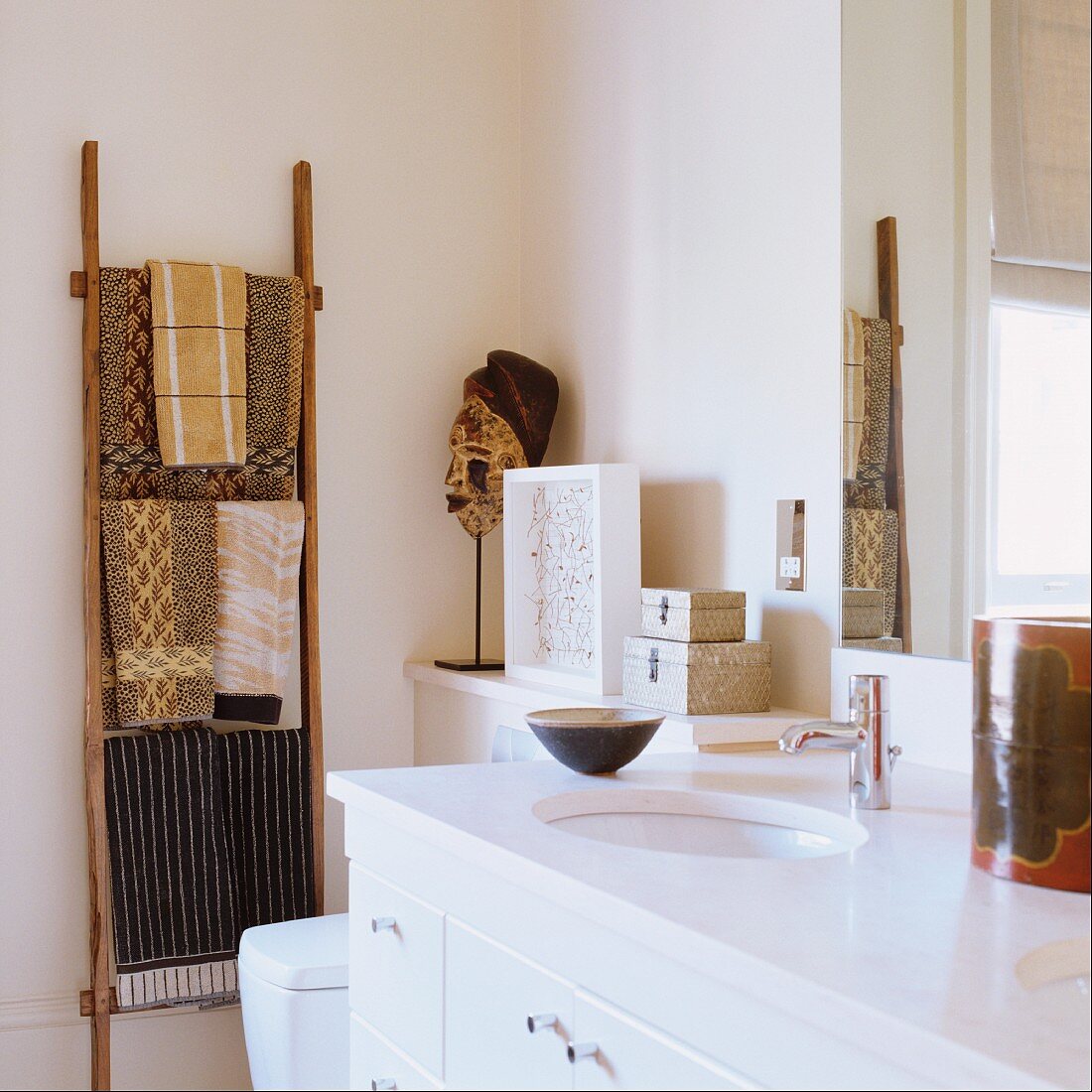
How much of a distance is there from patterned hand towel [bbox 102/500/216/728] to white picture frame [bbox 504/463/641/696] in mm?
533

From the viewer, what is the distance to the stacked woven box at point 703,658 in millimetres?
1657

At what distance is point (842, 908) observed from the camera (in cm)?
84

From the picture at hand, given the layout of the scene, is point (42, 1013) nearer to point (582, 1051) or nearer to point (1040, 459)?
point (582, 1051)

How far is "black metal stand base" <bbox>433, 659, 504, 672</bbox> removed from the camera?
2.29 metres

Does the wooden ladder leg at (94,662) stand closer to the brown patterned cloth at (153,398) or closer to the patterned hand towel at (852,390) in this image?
the brown patterned cloth at (153,398)

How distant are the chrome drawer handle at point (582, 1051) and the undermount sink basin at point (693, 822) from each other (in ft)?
0.99

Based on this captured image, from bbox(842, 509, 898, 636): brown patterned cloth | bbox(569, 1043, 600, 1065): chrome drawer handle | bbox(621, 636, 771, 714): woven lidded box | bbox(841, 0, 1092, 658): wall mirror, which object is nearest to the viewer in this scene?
bbox(569, 1043, 600, 1065): chrome drawer handle

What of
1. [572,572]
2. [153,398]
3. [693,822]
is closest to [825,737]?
[693,822]

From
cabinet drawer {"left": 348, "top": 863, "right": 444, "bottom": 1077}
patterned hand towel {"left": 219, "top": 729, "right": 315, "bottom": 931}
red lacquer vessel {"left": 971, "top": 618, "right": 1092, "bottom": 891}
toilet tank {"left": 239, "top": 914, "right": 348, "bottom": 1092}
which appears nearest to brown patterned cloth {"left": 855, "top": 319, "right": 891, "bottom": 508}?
red lacquer vessel {"left": 971, "top": 618, "right": 1092, "bottom": 891}

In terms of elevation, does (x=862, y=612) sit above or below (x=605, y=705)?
above

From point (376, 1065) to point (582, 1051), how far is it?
1.48 ft

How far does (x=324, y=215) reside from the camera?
2.39m

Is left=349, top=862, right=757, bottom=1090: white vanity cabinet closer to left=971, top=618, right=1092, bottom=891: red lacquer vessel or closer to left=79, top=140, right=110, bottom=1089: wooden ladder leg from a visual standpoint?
left=971, top=618, right=1092, bottom=891: red lacquer vessel

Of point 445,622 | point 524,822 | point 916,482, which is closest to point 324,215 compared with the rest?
point 445,622
